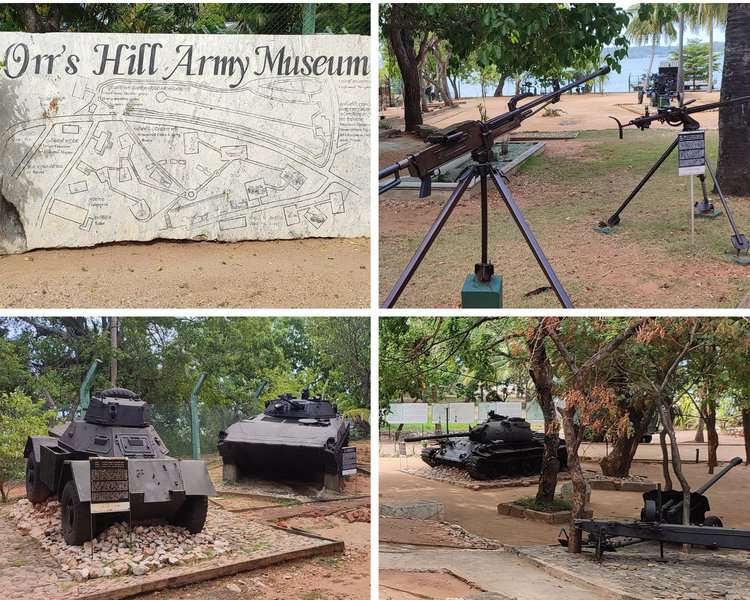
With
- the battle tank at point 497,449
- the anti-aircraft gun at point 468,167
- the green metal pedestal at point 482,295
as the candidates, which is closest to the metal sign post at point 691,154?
the anti-aircraft gun at point 468,167

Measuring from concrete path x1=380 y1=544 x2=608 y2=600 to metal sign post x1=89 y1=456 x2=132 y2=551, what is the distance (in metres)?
2.36

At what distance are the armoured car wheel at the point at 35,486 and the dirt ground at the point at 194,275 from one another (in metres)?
1.55

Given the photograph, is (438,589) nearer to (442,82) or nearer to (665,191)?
(665,191)

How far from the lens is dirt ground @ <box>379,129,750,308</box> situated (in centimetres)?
805

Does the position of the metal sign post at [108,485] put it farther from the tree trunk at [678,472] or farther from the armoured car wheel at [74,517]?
the tree trunk at [678,472]

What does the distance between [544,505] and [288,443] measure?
A: 3591 mm

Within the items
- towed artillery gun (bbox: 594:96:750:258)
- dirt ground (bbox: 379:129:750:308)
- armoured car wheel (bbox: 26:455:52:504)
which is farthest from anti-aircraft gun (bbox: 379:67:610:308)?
armoured car wheel (bbox: 26:455:52:504)

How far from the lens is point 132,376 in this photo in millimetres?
8641

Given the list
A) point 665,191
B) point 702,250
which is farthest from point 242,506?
point 665,191

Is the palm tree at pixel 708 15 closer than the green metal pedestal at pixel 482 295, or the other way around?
the green metal pedestal at pixel 482 295

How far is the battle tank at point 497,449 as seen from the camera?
517 inches

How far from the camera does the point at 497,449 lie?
1313cm

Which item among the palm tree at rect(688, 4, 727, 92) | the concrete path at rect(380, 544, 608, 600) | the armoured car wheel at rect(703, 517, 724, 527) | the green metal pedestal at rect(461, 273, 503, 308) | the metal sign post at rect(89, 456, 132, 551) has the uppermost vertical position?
the palm tree at rect(688, 4, 727, 92)

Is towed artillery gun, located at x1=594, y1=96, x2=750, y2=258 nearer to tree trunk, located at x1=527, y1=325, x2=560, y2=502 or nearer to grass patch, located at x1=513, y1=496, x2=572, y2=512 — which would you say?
tree trunk, located at x1=527, y1=325, x2=560, y2=502
